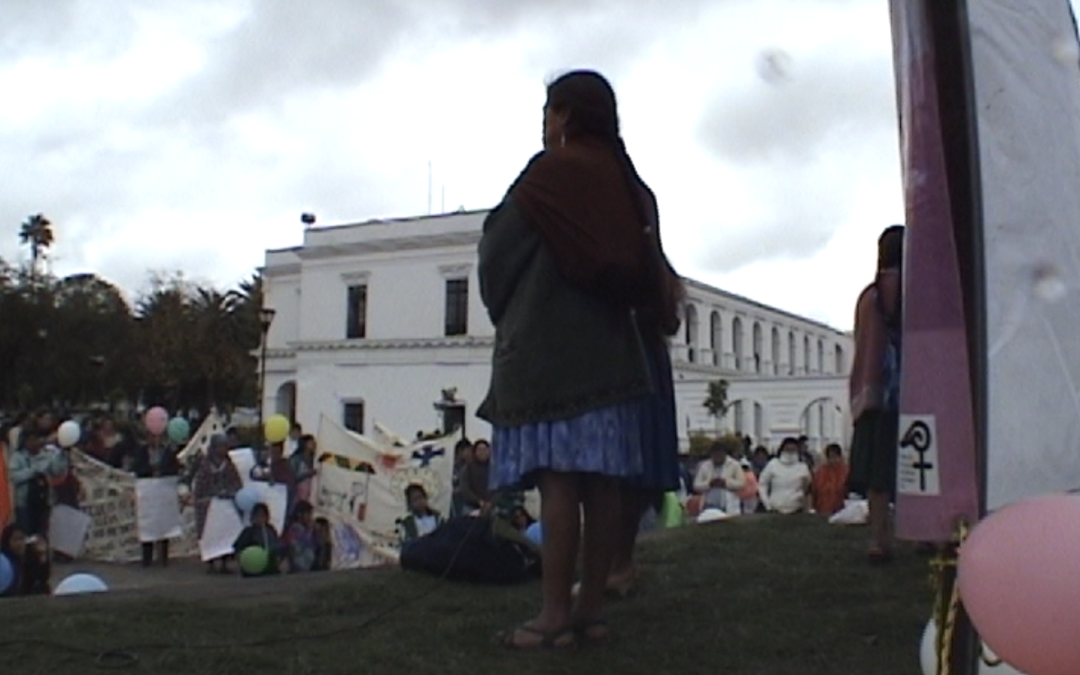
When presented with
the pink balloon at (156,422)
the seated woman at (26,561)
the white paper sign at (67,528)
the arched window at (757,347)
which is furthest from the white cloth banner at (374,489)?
the arched window at (757,347)

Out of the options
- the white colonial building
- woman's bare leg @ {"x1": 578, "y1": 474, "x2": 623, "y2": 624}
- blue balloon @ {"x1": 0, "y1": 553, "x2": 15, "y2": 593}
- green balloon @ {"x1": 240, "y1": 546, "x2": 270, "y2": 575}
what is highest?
the white colonial building

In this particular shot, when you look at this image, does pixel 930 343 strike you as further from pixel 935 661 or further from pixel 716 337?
pixel 716 337

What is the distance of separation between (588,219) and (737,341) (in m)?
64.9

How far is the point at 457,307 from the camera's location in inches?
2149

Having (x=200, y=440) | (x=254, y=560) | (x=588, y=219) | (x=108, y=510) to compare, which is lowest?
(x=254, y=560)

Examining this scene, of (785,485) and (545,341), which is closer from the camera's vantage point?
(545,341)

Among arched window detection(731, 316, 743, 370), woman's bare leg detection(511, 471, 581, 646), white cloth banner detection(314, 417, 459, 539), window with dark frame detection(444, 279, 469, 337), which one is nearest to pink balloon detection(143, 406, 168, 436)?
white cloth banner detection(314, 417, 459, 539)

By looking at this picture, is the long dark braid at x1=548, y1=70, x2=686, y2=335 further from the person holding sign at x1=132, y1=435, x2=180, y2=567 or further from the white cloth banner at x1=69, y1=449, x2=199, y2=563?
the white cloth banner at x1=69, y1=449, x2=199, y2=563

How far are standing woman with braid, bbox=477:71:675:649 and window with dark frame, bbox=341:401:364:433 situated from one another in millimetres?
54671

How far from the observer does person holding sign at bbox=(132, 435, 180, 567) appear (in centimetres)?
1490

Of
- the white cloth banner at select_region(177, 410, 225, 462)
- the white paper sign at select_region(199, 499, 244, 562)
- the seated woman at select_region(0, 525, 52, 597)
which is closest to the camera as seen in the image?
the seated woman at select_region(0, 525, 52, 597)

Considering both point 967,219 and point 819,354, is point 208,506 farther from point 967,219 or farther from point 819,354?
point 819,354

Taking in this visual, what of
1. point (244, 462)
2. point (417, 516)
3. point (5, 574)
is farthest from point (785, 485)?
point (5, 574)

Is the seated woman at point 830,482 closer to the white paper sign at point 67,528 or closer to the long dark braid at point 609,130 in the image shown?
the long dark braid at point 609,130
